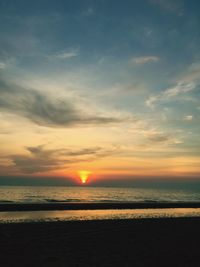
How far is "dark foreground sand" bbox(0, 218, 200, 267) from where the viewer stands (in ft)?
44.4

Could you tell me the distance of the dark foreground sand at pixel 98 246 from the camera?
44.4ft

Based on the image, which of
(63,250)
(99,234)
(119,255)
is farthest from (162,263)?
(99,234)

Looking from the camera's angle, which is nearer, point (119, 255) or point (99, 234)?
point (119, 255)

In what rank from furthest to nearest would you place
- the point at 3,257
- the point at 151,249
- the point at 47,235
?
the point at 47,235
the point at 151,249
the point at 3,257

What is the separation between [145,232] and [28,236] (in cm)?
899

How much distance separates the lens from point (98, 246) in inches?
672

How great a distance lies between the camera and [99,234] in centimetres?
2167

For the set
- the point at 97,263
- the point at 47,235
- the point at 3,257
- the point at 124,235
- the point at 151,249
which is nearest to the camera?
the point at 97,263

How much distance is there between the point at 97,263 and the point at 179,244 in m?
7.73

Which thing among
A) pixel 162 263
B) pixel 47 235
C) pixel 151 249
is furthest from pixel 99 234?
pixel 162 263

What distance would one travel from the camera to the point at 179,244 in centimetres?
1869

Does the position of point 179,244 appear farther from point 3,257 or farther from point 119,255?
point 3,257

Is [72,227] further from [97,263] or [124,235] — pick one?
[97,263]

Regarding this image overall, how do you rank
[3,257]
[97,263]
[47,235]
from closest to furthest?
[97,263], [3,257], [47,235]
